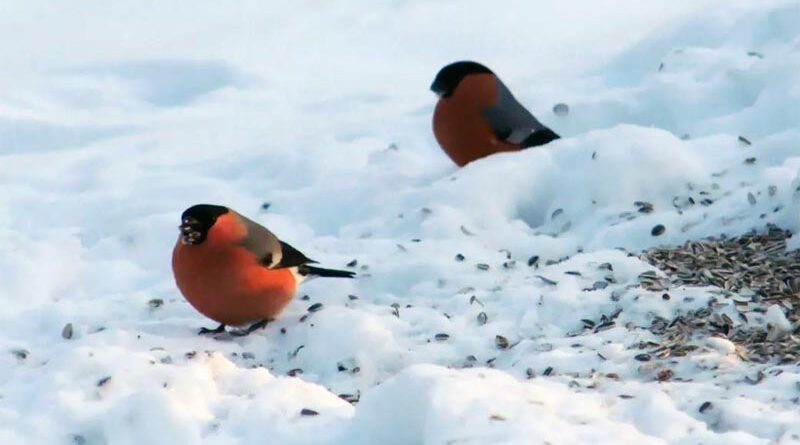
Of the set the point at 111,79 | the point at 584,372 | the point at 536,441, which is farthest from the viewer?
the point at 111,79

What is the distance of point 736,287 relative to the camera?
6180 millimetres

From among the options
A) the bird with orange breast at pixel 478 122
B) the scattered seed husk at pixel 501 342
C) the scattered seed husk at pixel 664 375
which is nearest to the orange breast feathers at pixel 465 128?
the bird with orange breast at pixel 478 122

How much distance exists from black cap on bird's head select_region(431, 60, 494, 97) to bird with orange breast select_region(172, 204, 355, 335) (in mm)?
2385

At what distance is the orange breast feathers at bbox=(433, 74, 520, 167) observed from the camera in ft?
28.4

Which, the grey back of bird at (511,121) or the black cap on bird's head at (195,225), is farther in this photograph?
the grey back of bird at (511,121)

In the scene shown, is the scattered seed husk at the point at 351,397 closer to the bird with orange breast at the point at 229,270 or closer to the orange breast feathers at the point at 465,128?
the bird with orange breast at the point at 229,270

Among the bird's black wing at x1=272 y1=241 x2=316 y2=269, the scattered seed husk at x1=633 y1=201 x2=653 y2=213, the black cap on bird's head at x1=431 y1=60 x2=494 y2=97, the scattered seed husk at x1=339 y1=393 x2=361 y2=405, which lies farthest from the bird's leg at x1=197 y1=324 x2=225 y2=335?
the black cap on bird's head at x1=431 y1=60 x2=494 y2=97

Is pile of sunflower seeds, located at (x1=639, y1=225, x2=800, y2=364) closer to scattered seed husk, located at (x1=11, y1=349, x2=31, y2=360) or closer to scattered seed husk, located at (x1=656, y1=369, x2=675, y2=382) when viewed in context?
scattered seed husk, located at (x1=656, y1=369, x2=675, y2=382)

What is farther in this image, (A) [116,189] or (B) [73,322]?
(A) [116,189]

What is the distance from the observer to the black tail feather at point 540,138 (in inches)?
337

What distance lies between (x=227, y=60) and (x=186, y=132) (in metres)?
1.36

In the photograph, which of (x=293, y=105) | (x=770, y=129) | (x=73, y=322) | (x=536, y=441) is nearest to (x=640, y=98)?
(x=770, y=129)

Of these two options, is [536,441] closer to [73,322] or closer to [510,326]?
[510,326]

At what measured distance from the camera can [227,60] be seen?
11258 mm
